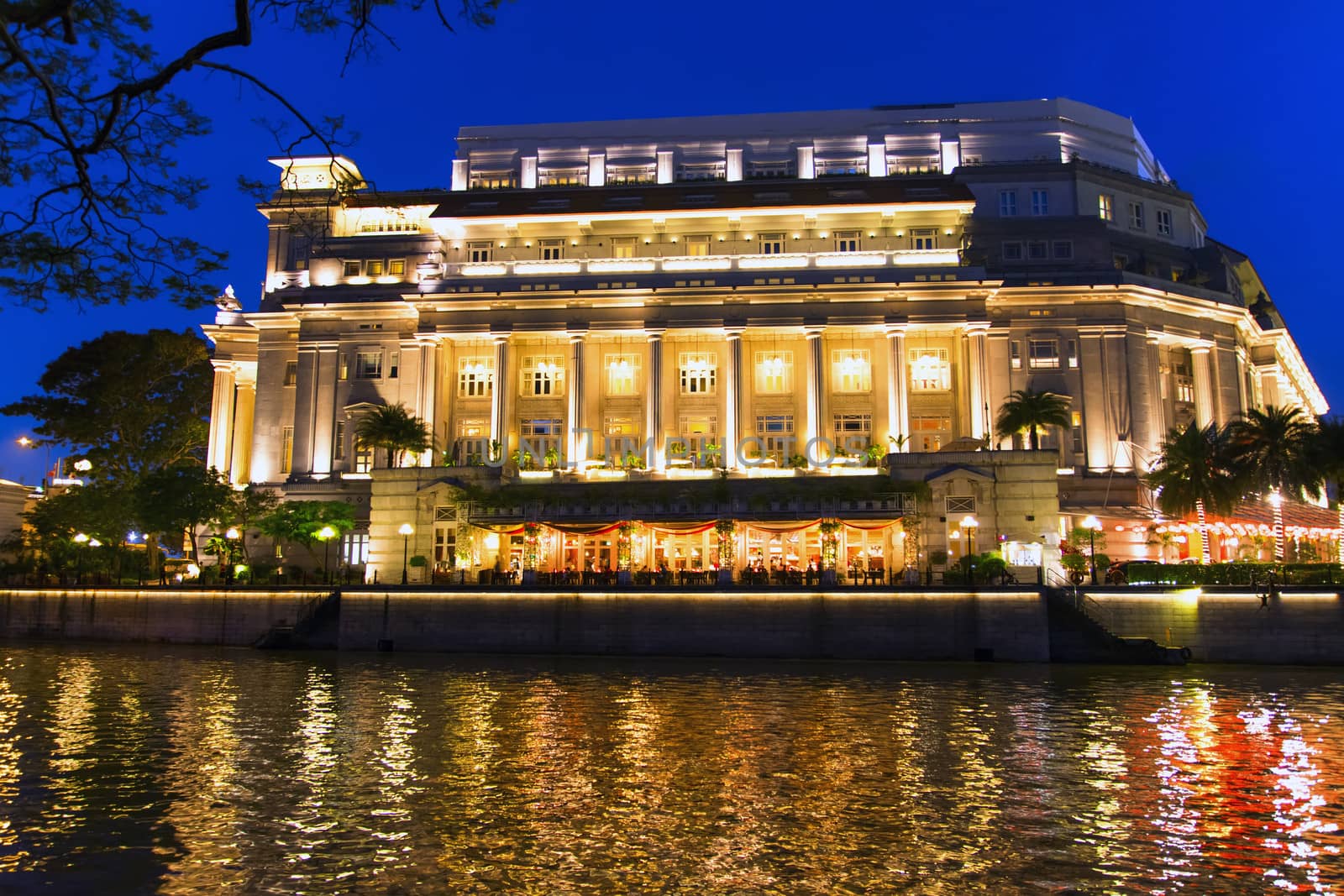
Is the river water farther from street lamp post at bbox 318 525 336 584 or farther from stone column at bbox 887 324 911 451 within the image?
stone column at bbox 887 324 911 451

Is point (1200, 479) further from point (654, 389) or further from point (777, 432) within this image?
point (654, 389)

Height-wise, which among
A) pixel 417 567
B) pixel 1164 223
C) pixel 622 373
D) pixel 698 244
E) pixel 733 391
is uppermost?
pixel 1164 223

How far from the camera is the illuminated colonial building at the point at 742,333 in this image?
7012cm

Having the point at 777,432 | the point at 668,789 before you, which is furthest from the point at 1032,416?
the point at 668,789

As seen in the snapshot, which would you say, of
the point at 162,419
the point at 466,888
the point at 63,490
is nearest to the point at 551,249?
the point at 162,419

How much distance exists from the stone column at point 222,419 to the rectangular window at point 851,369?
158ft

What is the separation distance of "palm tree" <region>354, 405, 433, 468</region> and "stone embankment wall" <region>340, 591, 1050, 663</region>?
16.1 m

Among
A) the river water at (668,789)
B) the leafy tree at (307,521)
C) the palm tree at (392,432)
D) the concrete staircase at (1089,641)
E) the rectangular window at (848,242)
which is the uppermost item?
the rectangular window at (848,242)

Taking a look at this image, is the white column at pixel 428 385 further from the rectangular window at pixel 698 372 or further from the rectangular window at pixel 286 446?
the rectangular window at pixel 698 372

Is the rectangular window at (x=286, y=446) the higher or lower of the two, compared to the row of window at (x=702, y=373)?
lower

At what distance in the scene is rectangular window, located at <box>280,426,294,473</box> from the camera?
80.9 m

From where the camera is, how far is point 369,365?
79.9 m

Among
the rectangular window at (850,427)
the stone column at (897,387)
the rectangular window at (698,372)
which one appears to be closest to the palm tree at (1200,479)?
the stone column at (897,387)

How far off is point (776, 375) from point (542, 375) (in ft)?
58.3
